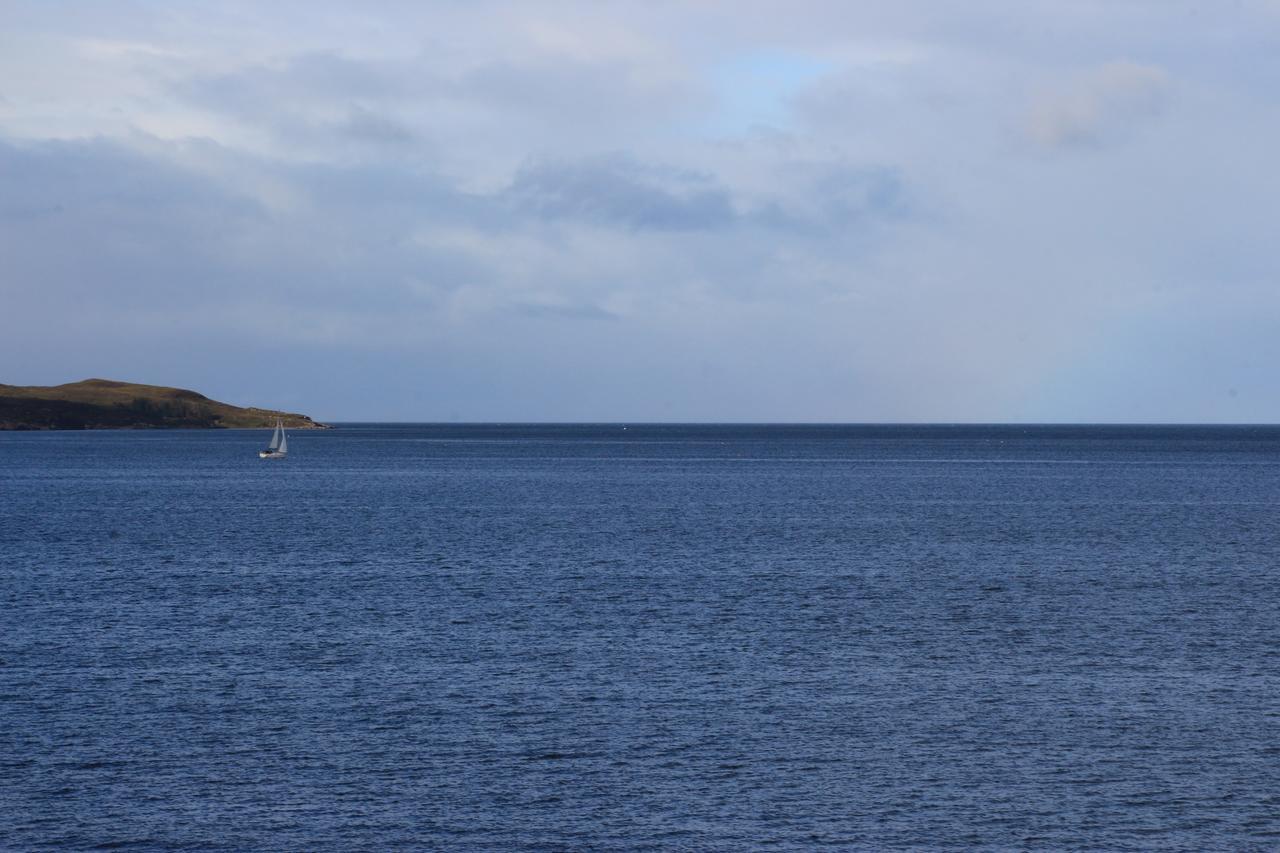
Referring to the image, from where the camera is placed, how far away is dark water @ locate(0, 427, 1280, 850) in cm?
3094

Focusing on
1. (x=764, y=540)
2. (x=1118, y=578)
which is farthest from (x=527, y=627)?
(x=764, y=540)

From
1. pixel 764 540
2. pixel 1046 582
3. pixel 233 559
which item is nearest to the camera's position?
pixel 1046 582

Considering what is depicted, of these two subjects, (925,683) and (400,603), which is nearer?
(925,683)

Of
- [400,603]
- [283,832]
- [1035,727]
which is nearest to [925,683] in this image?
[1035,727]

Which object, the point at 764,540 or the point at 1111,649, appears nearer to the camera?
the point at 1111,649

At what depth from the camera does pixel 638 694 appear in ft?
138

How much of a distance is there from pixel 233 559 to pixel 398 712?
43.0 metres

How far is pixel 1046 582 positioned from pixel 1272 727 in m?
31.8

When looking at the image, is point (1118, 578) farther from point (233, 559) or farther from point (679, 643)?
point (233, 559)

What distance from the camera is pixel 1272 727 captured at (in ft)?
124

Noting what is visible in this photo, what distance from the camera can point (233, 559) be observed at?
7938 centimetres

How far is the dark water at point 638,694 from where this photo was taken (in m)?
30.9

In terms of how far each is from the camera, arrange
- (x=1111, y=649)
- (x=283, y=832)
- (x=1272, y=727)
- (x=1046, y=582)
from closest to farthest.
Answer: (x=283, y=832) → (x=1272, y=727) → (x=1111, y=649) → (x=1046, y=582)

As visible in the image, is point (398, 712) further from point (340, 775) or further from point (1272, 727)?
point (1272, 727)
